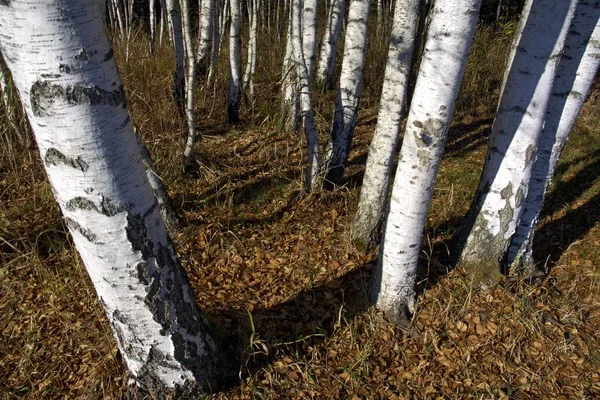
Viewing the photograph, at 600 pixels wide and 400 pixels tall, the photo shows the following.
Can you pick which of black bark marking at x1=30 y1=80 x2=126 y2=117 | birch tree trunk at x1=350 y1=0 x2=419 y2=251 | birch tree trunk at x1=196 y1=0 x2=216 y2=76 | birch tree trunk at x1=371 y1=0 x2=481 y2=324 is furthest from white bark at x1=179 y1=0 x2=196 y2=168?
black bark marking at x1=30 y1=80 x2=126 y2=117

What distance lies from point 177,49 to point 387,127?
346 centimetres

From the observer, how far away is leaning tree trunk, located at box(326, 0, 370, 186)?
11.7 feet

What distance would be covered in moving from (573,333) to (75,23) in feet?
10.1

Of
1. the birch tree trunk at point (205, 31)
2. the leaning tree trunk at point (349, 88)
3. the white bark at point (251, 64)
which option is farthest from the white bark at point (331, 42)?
the birch tree trunk at point (205, 31)

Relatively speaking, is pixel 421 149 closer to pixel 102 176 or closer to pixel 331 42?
pixel 102 176

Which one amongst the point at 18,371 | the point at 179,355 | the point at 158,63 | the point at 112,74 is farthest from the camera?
the point at 158,63

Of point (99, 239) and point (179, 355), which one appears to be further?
point (179, 355)

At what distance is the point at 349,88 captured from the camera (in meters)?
3.84

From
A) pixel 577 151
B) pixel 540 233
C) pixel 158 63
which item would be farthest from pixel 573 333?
pixel 158 63

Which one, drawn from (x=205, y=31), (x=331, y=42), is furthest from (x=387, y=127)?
(x=205, y=31)

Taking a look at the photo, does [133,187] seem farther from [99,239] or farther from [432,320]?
[432,320]

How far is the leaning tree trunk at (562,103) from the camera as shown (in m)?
2.58

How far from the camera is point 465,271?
292 centimetres

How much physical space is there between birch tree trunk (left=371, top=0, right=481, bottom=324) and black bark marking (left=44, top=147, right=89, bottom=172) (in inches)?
59.2
